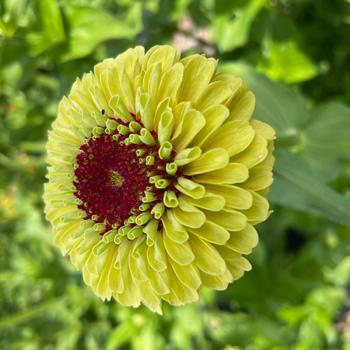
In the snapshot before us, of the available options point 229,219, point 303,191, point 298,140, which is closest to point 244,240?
point 229,219

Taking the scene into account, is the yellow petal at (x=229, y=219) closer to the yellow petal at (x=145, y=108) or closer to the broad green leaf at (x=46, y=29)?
the yellow petal at (x=145, y=108)

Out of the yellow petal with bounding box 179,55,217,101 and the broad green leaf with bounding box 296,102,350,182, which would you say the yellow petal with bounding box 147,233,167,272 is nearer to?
the yellow petal with bounding box 179,55,217,101

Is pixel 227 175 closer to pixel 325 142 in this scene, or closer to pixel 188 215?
pixel 188 215

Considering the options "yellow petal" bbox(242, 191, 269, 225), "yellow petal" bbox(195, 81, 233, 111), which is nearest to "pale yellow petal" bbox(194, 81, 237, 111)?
"yellow petal" bbox(195, 81, 233, 111)

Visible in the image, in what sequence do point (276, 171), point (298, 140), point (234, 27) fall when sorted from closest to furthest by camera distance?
point (276, 171) → point (298, 140) → point (234, 27)

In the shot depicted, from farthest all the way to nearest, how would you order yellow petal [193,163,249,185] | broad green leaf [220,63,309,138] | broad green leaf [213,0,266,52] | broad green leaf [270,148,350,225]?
broad green leaf [213,0,266,52] < broad green leaf [220,63,309,138] < broad green leaf [270,148,350,225] < yellow petal [193,163,249,185]

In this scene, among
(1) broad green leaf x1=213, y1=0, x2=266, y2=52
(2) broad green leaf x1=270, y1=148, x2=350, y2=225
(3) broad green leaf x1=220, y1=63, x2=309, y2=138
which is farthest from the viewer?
(1) broad green leaf x1=213, y1=0, x2=266, y2=52

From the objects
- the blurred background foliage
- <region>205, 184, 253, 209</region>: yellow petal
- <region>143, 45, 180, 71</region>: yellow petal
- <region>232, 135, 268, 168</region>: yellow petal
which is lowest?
the blurred background foliage

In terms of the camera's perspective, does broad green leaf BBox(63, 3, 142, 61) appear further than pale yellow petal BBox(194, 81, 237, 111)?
Yes
